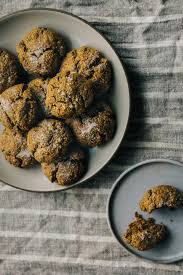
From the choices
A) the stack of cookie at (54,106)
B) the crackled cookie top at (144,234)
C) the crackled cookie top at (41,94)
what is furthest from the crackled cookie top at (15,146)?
the crackled cookie top at (144,234)

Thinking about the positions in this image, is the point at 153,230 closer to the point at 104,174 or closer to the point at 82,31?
the point at 104,174

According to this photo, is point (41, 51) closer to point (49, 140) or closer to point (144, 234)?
point (49, 140)

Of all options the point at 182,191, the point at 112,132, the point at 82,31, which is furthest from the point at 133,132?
the point at 82,31

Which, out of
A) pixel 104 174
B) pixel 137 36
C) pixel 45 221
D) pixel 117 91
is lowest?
pixel 45 221

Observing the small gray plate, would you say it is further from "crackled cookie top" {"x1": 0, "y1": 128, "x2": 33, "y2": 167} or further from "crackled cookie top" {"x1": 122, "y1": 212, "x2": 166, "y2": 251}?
"crackled cookie top" {"x1": 0, "y1": 128, "x2": 33, "y2": 167}

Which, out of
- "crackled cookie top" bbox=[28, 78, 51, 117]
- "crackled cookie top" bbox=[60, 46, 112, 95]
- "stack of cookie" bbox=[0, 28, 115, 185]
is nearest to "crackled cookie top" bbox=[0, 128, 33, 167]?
"stack of cookie" bbox=[0, 28, 115, 185]

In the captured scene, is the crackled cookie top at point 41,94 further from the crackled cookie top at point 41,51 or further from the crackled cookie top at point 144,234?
the crackled cookie top at point 144,234
